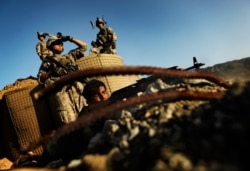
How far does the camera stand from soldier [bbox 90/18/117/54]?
912cm

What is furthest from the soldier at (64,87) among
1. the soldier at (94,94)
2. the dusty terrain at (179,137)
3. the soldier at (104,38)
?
the dusty terrain at (179,137)

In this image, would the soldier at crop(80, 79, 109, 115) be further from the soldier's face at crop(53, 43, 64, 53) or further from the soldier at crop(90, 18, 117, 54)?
the soldier at crop(90, 18, 117, 54)

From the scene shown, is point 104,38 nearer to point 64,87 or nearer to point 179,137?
point 64,87

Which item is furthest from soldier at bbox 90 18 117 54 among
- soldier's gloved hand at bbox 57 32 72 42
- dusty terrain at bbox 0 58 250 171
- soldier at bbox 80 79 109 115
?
dusty terrain at bbox 0 58 250 171

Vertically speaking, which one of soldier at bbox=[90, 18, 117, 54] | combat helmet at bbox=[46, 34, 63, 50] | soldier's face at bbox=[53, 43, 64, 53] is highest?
soldier at bbox=[90, 18, 117, 54]

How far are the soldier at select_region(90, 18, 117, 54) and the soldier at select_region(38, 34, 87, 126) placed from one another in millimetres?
2734

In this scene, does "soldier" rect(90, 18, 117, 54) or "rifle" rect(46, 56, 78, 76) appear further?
"soldier" rect(90, 18, 117, 54)

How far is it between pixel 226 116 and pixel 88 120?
36.8 inches

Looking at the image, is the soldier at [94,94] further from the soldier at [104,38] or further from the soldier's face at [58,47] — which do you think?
the soldier at [104,38]

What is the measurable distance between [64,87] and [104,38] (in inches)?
137

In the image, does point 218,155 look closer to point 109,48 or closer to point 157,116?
point 157,116

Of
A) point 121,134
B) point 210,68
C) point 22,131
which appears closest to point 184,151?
point 121,134

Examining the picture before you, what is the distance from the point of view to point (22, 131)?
6703 millimetres

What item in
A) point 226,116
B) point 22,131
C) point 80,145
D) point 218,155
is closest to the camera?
point 218,155
